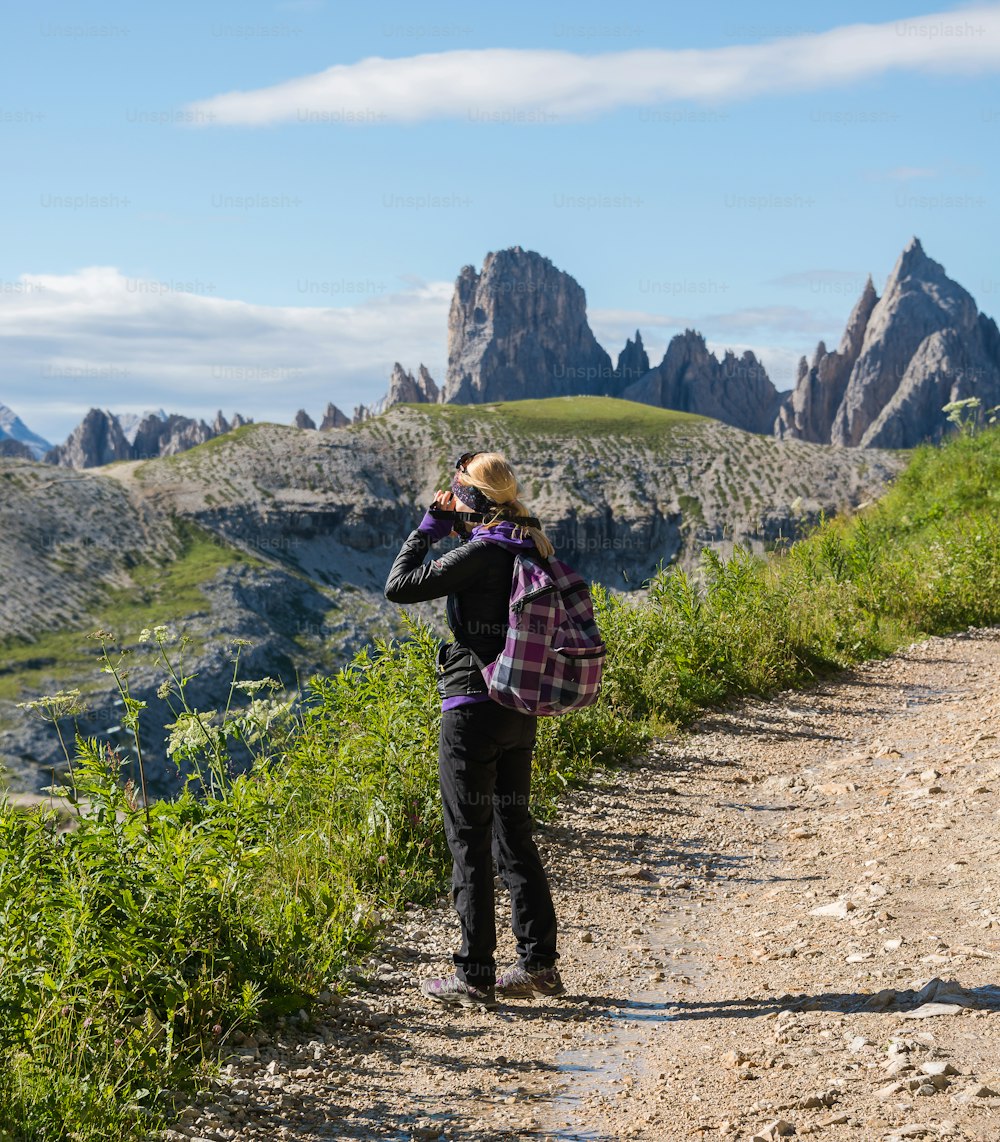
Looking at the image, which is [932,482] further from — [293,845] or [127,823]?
[127,823]

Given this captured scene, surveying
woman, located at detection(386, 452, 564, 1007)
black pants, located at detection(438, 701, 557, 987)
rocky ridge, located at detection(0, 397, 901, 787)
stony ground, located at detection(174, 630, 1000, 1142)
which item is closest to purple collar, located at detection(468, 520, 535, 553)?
woman, located at detection(386, 452, 564, 1007)

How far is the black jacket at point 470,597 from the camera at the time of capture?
4621 mm

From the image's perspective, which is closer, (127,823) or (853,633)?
(127,823)

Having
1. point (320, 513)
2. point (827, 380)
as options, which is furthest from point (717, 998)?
point (827, 380)

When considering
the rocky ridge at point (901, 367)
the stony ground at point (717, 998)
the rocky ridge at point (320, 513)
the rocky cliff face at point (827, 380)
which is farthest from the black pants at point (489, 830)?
the rocky cliff face at point (827, 380)

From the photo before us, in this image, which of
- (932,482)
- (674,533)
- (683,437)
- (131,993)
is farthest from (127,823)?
(683,437)

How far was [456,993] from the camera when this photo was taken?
488 centimetres

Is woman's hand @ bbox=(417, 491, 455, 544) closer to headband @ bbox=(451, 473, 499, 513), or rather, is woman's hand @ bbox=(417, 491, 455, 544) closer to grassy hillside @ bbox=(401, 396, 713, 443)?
headband @ bbox=(451, 473, 499, 513)

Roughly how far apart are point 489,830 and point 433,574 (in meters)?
1.22

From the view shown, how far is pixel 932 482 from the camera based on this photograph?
57.3 ft

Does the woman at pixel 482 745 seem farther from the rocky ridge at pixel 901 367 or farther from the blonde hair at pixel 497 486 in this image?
the rocky ridge at pixel 901 367

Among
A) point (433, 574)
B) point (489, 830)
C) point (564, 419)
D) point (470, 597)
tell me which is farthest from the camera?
point (564, 419)

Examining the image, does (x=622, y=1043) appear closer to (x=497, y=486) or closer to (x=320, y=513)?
(x=497, y=486)

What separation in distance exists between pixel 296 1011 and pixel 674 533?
123839 mm
